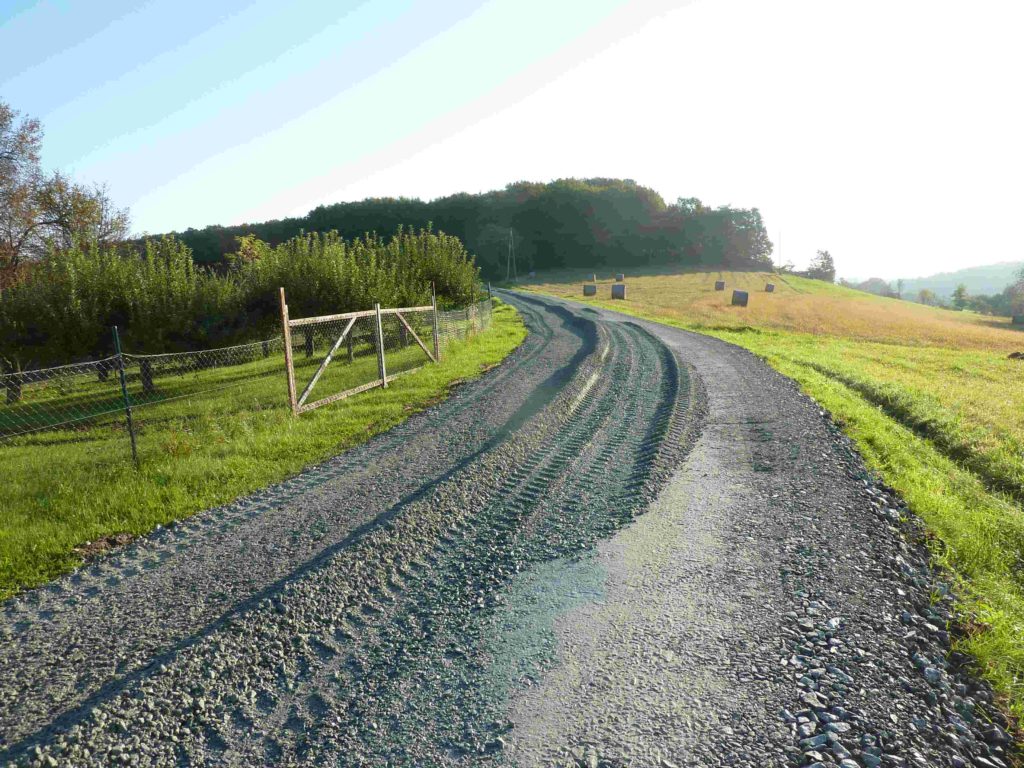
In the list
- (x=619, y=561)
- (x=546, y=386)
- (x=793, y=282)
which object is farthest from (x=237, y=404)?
(x=793, y=282)

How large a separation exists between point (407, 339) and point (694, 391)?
423 inches

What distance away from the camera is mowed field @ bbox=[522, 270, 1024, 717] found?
4.48m

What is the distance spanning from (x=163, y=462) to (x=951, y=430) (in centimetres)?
1259

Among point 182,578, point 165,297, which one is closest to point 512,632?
point 182,578

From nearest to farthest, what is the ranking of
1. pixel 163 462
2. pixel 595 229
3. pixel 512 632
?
pixel 512 632 → pixel 163 462 → pixel 595 229

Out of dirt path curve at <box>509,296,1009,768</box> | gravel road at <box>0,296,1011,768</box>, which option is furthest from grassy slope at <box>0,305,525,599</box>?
dirt path curve at <box>509,296,1009,768</box>

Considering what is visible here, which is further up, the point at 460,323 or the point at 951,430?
the point at 460,323

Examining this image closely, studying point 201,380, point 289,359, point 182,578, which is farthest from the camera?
point 201,380

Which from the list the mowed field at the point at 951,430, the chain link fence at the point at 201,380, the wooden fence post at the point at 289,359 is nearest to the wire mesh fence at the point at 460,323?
the chain link fence at the point at 201,380

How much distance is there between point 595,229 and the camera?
9006 centimetres

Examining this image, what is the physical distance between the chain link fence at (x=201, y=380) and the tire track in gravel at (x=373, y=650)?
611 centimetres

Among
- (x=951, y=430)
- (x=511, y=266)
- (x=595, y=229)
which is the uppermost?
(x=595, y=229)

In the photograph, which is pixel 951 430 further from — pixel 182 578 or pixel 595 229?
pixel 595 229

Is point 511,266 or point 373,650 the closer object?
point 373,650
